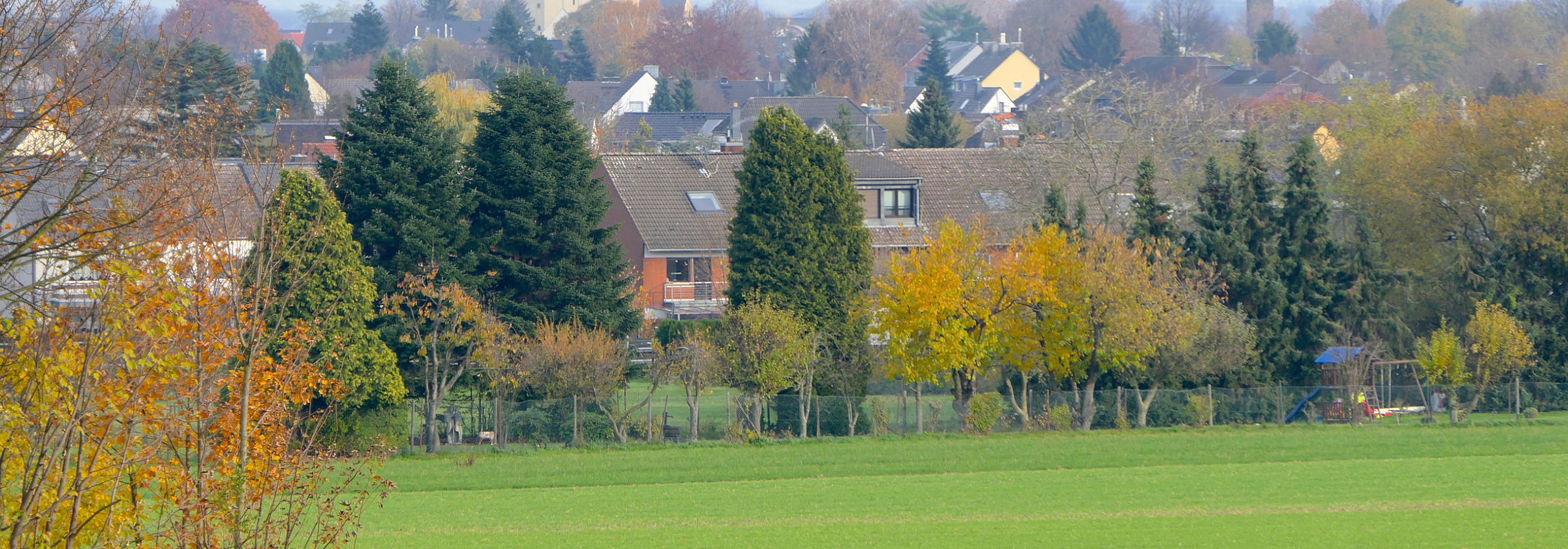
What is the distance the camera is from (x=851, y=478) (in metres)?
29.7

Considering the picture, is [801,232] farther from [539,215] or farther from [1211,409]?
[1211,409]

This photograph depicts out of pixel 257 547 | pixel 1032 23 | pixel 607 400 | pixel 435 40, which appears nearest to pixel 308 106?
pixel 435 40

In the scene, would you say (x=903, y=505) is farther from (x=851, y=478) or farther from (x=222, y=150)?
(x=222, y=150)

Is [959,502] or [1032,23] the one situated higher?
[1032,23]

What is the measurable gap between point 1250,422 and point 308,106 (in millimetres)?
79642

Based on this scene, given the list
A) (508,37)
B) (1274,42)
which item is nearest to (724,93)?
(508,37)

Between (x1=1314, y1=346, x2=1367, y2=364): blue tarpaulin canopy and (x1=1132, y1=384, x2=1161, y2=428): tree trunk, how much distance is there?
5.29m

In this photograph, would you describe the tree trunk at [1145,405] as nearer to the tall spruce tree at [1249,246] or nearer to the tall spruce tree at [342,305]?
the tall spruce tree at [1249,246]

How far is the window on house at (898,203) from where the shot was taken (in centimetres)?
5278

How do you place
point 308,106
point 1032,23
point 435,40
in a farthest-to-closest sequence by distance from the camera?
point 1032,23 < point 435,40 < point 308,106

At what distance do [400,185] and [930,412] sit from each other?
536 inches

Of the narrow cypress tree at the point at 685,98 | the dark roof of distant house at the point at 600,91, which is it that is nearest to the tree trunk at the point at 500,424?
the dark roof of distant house at the point at 600,91

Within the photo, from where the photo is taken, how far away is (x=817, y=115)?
9719cm

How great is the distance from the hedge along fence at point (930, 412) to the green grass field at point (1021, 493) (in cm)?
75
